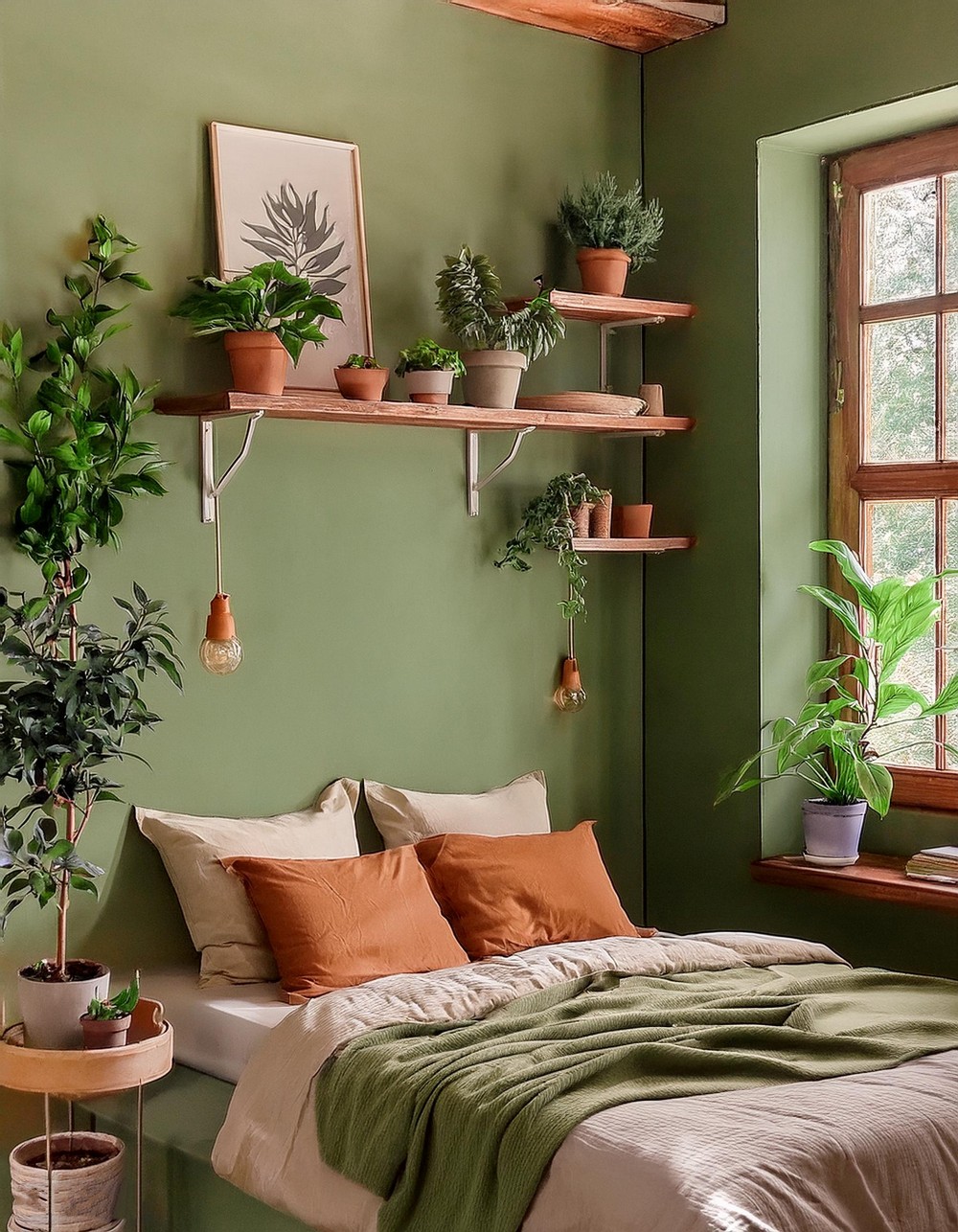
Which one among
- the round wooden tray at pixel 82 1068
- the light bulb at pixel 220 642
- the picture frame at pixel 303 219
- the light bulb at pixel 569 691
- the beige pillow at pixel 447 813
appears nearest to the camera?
the round wooden tray at pixel 82 1068

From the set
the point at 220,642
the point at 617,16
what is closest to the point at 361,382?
the point at 220,642

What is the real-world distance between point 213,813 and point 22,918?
49cm

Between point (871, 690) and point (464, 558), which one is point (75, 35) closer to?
point (464, 558)

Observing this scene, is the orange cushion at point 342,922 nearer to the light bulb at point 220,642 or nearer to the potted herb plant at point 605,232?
the light bulb at point 220,642

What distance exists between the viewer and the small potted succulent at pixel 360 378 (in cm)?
355

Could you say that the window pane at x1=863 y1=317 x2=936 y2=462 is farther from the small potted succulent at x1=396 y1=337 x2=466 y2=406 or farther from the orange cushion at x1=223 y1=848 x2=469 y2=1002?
the orange cushion at x1=223 y1=848 x2=469 y2=1002

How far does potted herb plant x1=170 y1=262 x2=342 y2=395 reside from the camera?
3357 mm

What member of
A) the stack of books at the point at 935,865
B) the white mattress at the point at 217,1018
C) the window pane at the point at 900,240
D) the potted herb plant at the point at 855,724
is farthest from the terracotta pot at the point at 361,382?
the stack of books at the point at 935,865

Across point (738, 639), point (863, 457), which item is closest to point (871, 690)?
point (738, 639)

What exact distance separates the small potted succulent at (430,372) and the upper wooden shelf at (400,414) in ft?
0.18

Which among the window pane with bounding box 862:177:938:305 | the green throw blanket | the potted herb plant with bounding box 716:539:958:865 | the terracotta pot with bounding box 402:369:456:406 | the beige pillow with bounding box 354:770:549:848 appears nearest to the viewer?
the green throw blanket

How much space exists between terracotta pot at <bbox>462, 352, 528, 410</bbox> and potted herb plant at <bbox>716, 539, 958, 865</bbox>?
0.92m

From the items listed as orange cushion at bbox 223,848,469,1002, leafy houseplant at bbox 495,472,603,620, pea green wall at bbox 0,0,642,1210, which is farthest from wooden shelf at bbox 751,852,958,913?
orange cushion at bbox 223,848,469,1002

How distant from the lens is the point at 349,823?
145 inches
